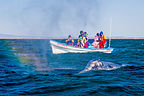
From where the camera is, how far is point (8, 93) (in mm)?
8039

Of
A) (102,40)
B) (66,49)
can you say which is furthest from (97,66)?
(102,40)

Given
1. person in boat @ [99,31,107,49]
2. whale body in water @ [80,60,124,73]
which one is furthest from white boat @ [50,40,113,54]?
whale body in water @ [80,60,124,73]

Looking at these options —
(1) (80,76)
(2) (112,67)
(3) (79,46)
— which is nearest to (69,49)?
(3) (79,46)

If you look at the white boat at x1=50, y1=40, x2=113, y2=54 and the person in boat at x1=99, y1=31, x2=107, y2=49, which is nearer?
the white boat at x1=50, y1=40, x2=113, y2=54

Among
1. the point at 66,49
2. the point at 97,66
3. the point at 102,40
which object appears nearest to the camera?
the point at 97,66

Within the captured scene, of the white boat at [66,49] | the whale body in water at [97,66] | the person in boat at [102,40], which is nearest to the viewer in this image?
the whale body in water at [97,66]

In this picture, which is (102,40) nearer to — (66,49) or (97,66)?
(66,49)

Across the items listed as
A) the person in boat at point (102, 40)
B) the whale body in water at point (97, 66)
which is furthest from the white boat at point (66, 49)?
the whale body in water at point (97, 66)

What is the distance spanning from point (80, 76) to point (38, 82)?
2723 millimetres

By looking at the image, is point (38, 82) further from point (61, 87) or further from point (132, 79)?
point (132, 79)

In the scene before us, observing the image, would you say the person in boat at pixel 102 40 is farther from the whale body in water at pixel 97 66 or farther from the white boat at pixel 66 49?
the whale body in water at pixel 97 66

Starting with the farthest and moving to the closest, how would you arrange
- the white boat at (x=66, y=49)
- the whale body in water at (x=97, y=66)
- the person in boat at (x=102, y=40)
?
the person in boat at (x=102, y=40), the white boat at (x=66, y=49), the whale body in water at (x=97, y=66)

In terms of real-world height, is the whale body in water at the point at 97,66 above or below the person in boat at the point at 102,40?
below

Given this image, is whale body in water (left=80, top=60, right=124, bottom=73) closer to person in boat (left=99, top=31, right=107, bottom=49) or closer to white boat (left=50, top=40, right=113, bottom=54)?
white boat (left=50, top=40, right=113, bottom=54)
